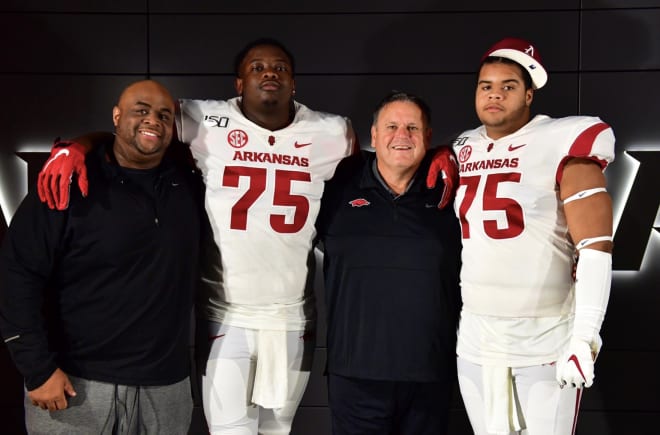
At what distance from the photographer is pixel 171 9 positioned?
2.71m

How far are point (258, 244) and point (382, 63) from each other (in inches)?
45.4

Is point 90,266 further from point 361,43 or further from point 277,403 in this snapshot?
point 361,43

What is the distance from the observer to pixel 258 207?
1971 mm

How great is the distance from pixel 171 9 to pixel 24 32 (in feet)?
2.14

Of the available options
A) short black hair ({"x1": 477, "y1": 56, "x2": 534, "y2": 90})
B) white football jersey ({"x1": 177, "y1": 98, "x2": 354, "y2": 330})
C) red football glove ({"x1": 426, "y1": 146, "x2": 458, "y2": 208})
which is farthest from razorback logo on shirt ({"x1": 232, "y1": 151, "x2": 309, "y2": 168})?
short black hair ({"x1": 477, "y1": 56, "x2": 534, "y2": 90})

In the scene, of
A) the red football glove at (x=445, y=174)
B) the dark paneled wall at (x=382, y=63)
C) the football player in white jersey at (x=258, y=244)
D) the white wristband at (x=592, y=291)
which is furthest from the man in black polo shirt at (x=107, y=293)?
the white wristband at (x=592, y=291)

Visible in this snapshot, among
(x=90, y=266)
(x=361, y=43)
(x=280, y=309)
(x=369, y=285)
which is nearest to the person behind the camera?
(x=90, y=266)

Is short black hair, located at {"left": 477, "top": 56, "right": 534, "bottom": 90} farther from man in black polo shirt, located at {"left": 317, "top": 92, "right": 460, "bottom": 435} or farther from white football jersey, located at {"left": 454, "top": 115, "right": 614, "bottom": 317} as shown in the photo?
man in black polo shirt, located at {"left": 317, "top": 92, "right": 460, "bottom": 435}

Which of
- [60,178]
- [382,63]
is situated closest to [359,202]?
[60,178]

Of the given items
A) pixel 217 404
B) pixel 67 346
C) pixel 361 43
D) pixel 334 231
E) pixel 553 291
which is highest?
pixel 361 43

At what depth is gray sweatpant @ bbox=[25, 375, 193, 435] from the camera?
1.70 metres

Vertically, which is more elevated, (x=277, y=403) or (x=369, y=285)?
(x=369, y=285)

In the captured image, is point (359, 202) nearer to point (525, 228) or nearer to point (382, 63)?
point (525, 228)

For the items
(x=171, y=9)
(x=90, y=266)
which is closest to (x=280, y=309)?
(x=90, y=266)
